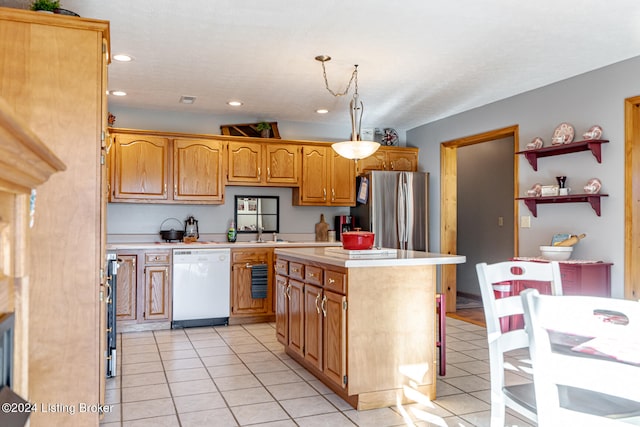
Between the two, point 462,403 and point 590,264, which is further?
point 590,264

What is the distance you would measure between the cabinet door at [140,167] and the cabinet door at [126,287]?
2.43ft

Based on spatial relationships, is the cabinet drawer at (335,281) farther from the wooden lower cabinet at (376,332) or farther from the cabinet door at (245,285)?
the cabinet door at (245,285)

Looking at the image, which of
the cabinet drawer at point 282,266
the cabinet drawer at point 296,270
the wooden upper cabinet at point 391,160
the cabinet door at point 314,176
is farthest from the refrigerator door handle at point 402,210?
the cabinet drawer at point 296,270

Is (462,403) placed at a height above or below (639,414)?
below

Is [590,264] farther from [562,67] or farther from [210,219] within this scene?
[210,219]

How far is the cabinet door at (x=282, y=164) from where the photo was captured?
5984 millimetres

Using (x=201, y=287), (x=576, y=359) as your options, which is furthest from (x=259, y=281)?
(x=576, y=359)

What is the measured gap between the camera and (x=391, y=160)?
6.54 metres

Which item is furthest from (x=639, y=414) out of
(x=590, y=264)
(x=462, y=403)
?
(x=590, y=264)

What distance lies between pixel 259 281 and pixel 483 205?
354cm

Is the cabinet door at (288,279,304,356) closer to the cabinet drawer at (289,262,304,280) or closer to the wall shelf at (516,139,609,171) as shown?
the cabinet drawer at (289,262,304,280)

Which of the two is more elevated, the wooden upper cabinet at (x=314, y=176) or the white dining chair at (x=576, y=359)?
Answer: the wooden upper cabinet at (x=314, y=176)

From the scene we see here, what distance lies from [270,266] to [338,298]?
8.90ft

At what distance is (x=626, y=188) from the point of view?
12.9ft
